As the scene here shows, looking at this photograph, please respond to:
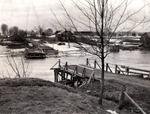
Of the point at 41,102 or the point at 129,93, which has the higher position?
the point at 41,102

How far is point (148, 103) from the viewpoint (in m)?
10.9

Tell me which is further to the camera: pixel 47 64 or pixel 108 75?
pixel 47 64

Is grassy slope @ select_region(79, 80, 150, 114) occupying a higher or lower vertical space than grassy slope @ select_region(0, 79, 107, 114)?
lower

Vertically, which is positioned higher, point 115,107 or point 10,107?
point 10,107

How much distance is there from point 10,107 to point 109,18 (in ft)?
14.5

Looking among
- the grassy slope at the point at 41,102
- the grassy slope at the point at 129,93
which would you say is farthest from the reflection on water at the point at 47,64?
the grassy slope at the point at 41,102

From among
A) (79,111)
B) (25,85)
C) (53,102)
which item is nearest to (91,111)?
(79,111)

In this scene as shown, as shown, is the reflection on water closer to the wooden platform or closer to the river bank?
the wooden platform

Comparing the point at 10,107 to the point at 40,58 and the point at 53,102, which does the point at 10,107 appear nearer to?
the point at 53,102

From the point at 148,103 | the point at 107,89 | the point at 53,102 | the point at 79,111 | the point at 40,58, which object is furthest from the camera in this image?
the point at 40,58

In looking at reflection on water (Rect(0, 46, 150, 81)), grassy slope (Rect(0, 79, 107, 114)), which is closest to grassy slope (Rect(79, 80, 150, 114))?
grassy slope (Rect(0, 79, 107, 114))

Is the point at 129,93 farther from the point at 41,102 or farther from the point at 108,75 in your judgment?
the point at 108,75

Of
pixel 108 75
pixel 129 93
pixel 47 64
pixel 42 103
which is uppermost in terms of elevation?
pixel 42 103

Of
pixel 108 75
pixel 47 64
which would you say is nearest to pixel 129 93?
pixel 108 75
